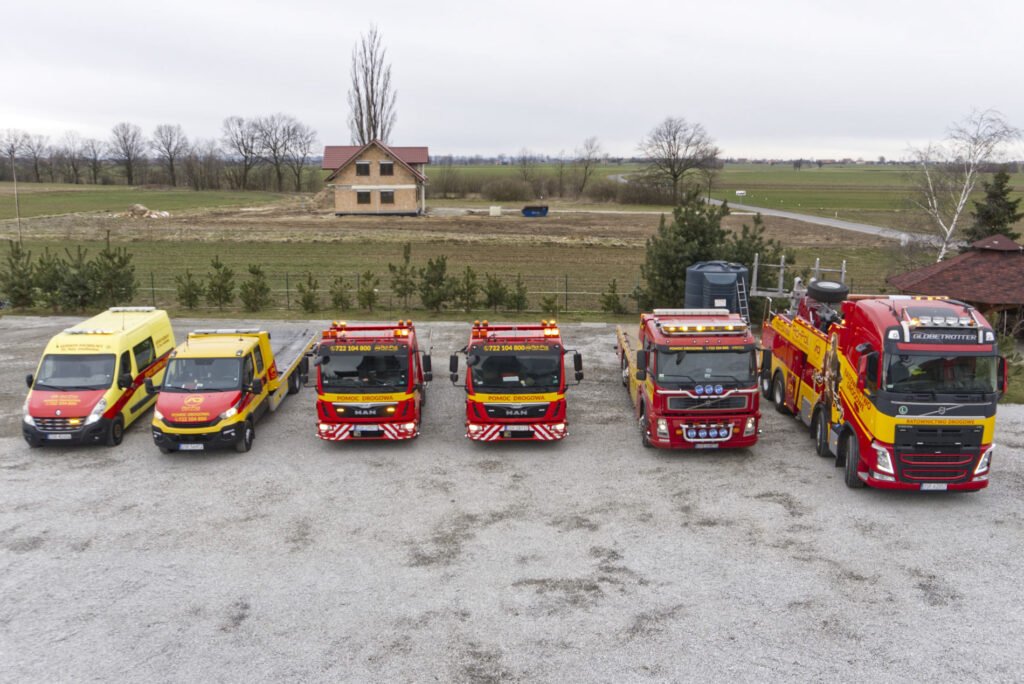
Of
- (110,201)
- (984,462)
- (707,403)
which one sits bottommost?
(984,462)

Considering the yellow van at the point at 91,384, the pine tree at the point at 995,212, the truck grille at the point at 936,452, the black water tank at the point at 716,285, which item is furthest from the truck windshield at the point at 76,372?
the pine tree at the point at 995,212

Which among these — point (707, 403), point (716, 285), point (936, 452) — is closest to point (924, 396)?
point (936, 452)

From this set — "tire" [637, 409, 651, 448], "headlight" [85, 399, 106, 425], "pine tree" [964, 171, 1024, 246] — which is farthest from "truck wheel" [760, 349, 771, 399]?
"pine tree" [964, 171, 1024, 246]

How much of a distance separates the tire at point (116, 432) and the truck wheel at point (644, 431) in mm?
11603

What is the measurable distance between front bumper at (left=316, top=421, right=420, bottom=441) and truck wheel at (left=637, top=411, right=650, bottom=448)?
16.6ft

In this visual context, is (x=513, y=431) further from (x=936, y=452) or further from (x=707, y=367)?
(x=936, y=452)

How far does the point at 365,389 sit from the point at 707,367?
714cm

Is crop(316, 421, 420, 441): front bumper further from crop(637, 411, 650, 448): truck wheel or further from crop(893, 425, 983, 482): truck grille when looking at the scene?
crop(893, 425, 983, 482): truck grille

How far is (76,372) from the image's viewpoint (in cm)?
1722

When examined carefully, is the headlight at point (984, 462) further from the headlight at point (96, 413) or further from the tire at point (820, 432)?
the headlight at point (96, 413)

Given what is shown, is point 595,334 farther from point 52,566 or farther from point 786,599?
point 52,566

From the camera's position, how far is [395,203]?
237ft

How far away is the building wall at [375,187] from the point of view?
71.3 m

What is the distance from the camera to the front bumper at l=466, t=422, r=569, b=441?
16.3 m
